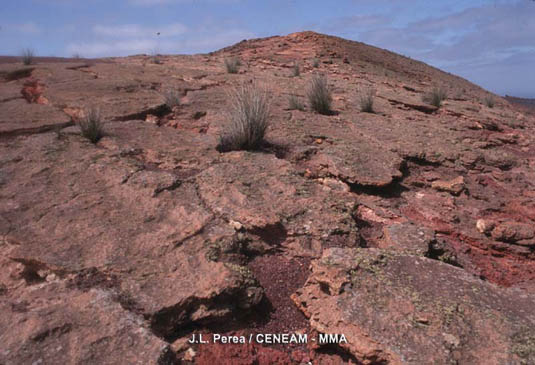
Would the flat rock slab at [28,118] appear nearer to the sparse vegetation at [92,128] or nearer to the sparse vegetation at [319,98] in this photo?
the sparse vegetation at [92,128]

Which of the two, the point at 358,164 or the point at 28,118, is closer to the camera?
the point at 358,164

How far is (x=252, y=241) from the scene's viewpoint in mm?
2285

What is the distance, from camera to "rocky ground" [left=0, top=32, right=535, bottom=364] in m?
1.55

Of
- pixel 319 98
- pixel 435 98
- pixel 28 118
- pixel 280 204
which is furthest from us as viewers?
pixel 435 98

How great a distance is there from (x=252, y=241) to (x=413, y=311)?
1025mm

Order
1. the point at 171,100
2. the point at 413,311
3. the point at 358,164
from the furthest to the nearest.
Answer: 1. the point at 171,100
2. the point at 358,164
3. the point at 413,311

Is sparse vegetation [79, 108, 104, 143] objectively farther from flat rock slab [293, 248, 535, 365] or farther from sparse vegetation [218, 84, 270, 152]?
flat rock slab [293, 248, 535, 365]

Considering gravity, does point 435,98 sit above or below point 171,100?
above

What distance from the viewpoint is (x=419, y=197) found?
3348 millimetres

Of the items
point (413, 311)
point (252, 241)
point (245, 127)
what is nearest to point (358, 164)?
point (245, 127)

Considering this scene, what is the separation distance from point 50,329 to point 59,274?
1.38ft

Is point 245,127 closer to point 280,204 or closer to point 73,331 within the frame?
point 280,204

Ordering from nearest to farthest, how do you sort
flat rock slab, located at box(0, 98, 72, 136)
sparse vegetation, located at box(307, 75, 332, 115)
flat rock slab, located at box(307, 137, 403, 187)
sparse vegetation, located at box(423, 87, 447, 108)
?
flat rock slab, located at box(307, 137, 403, 187) → flat rock slab, located at box(0, 98, 72, 136) → sparse vegetation, located at box(307, 75, 332, 115) → sparse vegetation, located at box(423, 87, 447, 108)

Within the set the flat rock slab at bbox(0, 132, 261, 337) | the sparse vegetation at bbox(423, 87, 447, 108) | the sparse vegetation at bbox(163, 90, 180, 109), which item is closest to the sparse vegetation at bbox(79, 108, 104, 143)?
the flat rock slab at bbox(0, 132, 261, 337)
